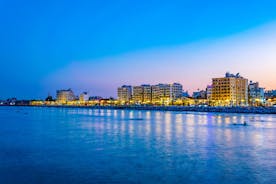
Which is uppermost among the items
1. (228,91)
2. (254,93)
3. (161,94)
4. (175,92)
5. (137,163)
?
(175,92)

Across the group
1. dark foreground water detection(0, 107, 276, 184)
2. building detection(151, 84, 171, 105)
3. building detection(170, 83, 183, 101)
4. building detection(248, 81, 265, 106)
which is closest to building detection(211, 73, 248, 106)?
building detection(248, 81, 265, 106)

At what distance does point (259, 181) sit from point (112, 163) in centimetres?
655

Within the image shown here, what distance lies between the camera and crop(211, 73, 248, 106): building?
144 m

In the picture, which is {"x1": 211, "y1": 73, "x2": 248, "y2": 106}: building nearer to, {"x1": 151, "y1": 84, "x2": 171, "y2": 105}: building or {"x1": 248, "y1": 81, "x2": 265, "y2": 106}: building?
{"x1": 248, "y1": 81, "x2": 265, "y2": 106}: building

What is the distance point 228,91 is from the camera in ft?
473

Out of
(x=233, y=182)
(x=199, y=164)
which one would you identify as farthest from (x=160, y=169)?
(x=233, y=182)

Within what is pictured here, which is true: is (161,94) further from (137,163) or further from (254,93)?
(137,163)

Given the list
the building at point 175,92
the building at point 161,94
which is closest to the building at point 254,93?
the building at point 175,92

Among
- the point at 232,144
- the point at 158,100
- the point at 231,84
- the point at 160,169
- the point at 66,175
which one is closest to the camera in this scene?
the point at 66,175

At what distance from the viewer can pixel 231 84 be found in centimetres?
14325

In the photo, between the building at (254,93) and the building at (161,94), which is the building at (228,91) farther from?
the building at (161,94)

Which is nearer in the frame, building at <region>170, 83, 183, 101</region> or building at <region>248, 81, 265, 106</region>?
building at <region>248, 81, 265, 106</region>

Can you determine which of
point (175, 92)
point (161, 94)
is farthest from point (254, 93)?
point (161, 94)

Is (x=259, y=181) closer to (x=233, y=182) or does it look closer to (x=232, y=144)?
(x=233, y=182)
